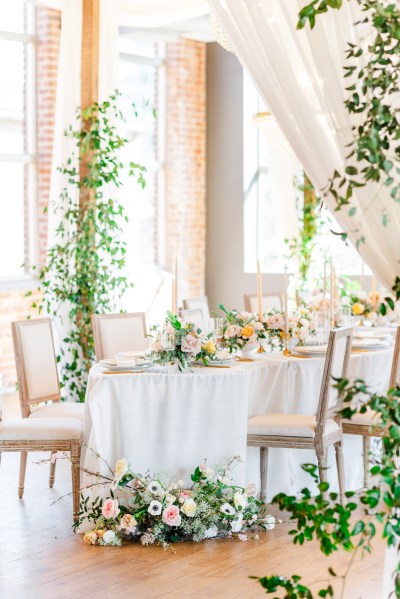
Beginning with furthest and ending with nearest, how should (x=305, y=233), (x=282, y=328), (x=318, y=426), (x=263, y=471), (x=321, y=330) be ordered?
1. (x=305, y=233)
2. (x=321, y=330)
3. (x=282, y=328)
4. (x=263, y=471)
5. (x=318, y=426)

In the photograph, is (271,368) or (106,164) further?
(106,164)

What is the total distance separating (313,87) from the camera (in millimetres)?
3244

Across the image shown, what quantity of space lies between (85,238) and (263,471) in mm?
2800

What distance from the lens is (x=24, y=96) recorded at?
31.4ft

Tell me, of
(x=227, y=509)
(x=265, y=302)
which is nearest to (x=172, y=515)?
(x=227, y=509)

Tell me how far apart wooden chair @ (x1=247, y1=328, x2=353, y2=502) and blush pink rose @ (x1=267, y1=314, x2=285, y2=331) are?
601 mm

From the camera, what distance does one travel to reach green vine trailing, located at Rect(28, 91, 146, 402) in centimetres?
748

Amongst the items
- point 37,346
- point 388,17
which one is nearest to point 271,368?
point 37,346

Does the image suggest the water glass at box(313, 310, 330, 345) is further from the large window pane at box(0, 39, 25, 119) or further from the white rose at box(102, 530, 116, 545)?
the large window pane at box(0, 39, 25, 119)

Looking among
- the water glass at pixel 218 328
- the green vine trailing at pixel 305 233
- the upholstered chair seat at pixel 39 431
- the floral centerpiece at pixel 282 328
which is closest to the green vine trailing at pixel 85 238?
the floral centerpiece at pixel 282 328

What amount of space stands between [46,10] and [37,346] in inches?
183

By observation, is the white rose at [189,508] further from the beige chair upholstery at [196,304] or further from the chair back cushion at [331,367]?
the beige chair upholstery at [196,304]

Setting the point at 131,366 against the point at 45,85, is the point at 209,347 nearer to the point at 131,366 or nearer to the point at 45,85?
the point at 131,366

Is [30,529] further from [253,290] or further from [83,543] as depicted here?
[253,290]
